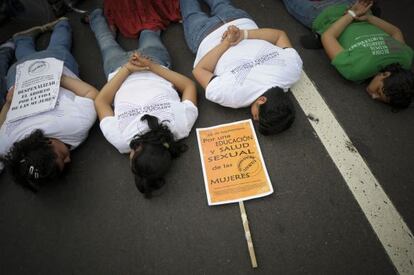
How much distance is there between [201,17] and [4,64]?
158cm

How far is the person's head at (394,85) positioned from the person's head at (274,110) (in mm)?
598

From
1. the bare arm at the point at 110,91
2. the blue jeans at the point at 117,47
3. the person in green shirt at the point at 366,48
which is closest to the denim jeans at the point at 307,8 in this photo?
the person in green shirt at the point at 366,48

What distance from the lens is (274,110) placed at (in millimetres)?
1462

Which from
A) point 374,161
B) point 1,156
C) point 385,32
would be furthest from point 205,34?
point 1,156

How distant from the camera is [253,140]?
1.64 m

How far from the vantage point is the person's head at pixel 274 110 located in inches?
57.4

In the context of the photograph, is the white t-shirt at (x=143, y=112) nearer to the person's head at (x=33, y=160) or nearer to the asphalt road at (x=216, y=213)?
the asphalt road at (x=216, y=213)

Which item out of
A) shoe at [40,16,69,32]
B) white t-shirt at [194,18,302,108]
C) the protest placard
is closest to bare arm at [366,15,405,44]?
white t-shirt at [194,18,302,108]

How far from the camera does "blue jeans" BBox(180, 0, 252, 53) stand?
1.93 meters

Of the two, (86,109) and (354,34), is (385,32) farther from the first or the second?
(86,109)

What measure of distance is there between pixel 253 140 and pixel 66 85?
1.23 metres

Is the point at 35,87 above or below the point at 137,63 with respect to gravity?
below

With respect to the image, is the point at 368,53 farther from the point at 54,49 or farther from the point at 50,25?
the point at 50,25

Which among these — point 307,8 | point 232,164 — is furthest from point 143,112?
point 307,8
